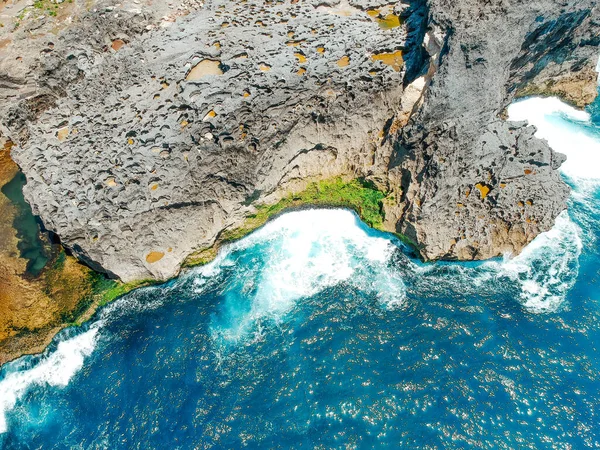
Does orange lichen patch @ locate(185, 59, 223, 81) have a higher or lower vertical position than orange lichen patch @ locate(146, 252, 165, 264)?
higher

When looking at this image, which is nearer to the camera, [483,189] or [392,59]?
[483,189]

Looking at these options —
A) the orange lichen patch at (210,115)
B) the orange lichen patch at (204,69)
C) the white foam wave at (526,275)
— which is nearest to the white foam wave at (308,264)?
the white foam wave at (526,275)

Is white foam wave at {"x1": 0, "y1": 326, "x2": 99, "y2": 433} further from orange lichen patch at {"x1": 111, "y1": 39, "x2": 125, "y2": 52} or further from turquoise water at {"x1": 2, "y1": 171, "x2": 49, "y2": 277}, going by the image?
orange lichen patch at {"x1": 111, "y1": 39, "x2": 125, "y2": 52}

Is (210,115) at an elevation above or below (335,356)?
above

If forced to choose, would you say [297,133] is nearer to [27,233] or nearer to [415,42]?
[415,42]

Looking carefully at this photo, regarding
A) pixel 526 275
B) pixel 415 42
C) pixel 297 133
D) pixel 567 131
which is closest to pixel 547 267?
pixel 526 275

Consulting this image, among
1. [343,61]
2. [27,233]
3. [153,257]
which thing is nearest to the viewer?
[153,257]

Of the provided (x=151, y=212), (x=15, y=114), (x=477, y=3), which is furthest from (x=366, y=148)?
(x=15, y=114)

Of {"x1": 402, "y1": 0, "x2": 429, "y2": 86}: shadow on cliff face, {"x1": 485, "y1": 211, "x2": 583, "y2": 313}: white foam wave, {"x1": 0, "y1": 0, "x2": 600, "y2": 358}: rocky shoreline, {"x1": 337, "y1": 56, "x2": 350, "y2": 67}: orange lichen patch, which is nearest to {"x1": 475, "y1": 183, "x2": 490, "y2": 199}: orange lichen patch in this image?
{"x1": 0, "y1": 0, "x2": 600, "y2": 358}: rocky shoreline
